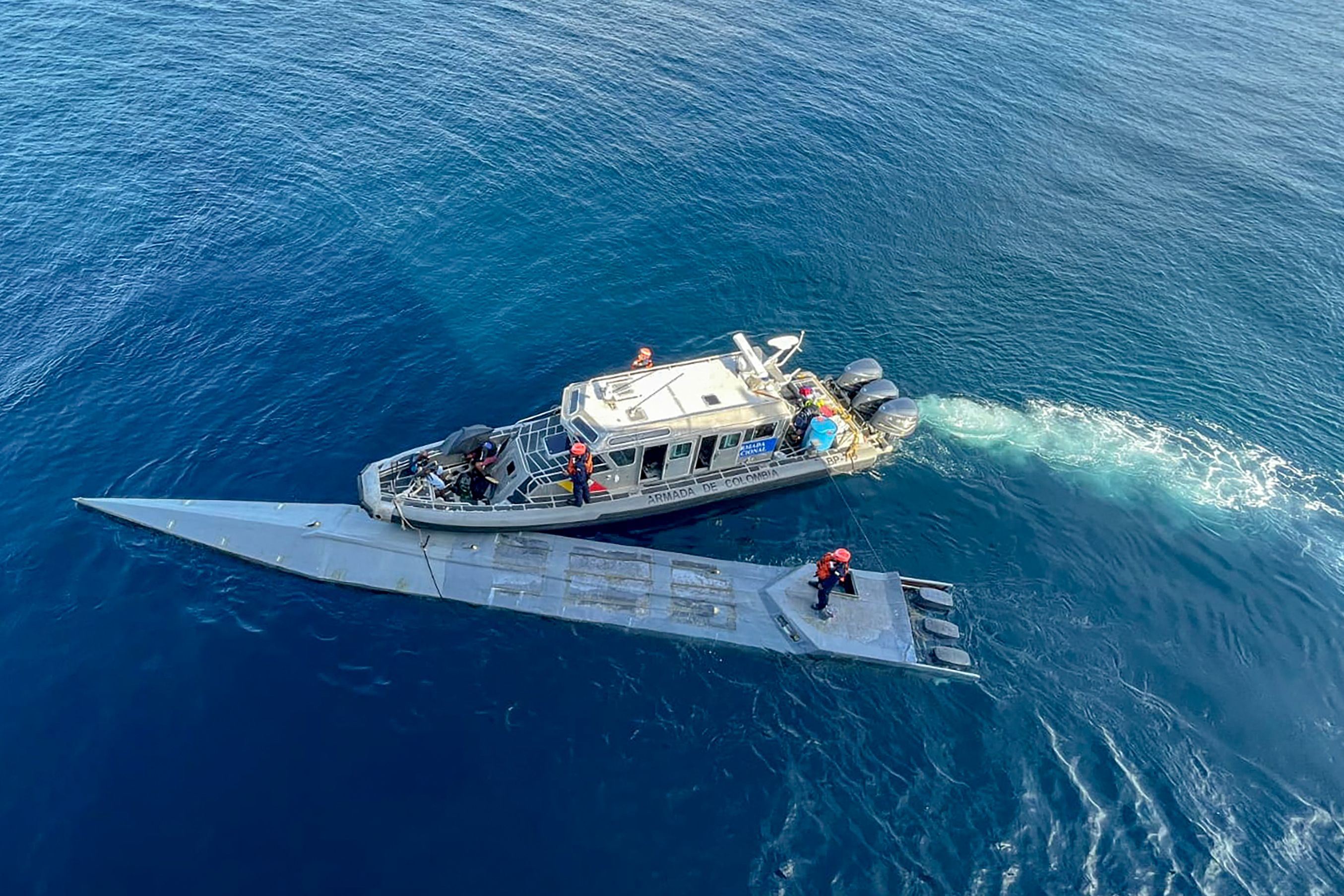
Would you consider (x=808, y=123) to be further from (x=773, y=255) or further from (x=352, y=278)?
(x=352, y=278)

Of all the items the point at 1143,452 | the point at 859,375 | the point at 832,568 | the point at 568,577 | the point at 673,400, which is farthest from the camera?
the point at 1143,452

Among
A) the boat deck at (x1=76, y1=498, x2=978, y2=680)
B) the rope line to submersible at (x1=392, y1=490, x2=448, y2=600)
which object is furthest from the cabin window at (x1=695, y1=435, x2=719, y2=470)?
the rope line to submersible at (x1=392, y1=490, x2=448, y2=600)

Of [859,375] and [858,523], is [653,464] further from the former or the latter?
[859,375]

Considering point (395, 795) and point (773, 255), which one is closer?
point (395, 795)

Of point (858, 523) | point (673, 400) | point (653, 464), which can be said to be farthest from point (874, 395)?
point (653, 464)

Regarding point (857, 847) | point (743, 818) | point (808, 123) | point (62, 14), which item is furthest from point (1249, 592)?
point (62, 14)

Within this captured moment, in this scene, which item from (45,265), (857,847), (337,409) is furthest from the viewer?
(45,265)

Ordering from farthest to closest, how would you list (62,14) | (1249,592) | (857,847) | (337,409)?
(62,14) < (337,409) < (1249,592) < (857,847)
